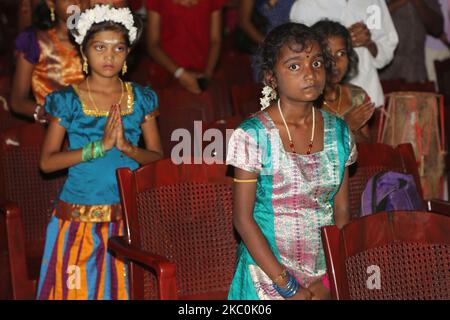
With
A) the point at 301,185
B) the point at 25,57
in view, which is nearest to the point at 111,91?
the point at 25,57

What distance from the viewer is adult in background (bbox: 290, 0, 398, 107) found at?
436 cm

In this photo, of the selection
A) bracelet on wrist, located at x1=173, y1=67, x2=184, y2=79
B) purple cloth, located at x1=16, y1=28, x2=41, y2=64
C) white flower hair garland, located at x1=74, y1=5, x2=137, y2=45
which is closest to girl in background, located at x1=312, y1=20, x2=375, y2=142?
white flower hair garland, located at x1=74, y1=5, x2=137, y2=45

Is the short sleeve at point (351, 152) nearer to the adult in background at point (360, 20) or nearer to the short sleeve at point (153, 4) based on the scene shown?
the adult in background at point (360, 20)

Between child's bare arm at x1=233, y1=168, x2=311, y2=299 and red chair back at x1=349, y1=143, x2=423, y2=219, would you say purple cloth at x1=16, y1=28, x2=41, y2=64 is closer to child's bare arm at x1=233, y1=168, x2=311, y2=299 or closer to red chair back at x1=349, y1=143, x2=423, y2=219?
red chair back at x1=349, y1=143, x2=423, y2=219

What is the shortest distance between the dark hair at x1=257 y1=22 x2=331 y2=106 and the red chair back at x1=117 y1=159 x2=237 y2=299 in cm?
51

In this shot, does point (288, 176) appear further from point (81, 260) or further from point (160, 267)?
point (81, 260)

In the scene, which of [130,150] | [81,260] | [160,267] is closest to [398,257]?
[160,267]

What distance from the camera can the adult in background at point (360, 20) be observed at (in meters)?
4.36

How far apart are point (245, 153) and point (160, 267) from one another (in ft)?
1.39

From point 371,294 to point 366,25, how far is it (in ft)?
6.75

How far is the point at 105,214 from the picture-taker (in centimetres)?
363

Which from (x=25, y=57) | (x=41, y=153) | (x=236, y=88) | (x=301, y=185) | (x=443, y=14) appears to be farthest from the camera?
(x=443, y=14)

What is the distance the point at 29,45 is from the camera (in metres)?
4.29
